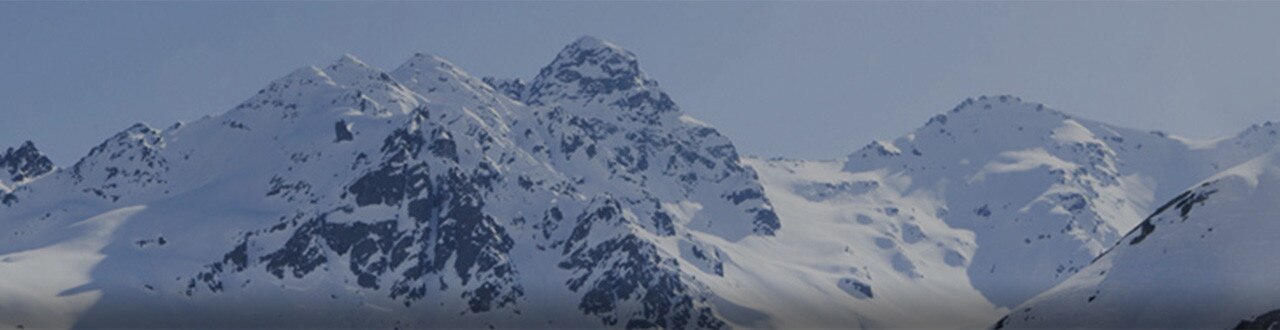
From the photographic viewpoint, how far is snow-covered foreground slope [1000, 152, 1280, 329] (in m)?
153

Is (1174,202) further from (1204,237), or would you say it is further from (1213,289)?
(1213,289)

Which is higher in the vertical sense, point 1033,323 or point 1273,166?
point 1273,166

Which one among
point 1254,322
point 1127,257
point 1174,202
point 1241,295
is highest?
point 1174,202

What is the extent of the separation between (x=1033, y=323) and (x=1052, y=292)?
42.6ft

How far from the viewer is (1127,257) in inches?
6831

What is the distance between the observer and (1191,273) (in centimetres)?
16312

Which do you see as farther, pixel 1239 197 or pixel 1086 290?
pixel 1239 197

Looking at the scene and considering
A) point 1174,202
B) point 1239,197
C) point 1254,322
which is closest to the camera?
point 1254,322

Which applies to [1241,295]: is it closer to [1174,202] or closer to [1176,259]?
[1176,259]

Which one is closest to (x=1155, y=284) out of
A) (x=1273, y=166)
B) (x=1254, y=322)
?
(x=1254, y=322)

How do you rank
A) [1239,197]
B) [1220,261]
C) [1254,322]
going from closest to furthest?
[1254,322], [1220,261], [1239,197]

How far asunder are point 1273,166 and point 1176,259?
36316 millimetres

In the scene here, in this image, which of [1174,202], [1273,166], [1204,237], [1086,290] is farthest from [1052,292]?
[1273,166]

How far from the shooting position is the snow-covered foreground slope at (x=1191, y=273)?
153 m
